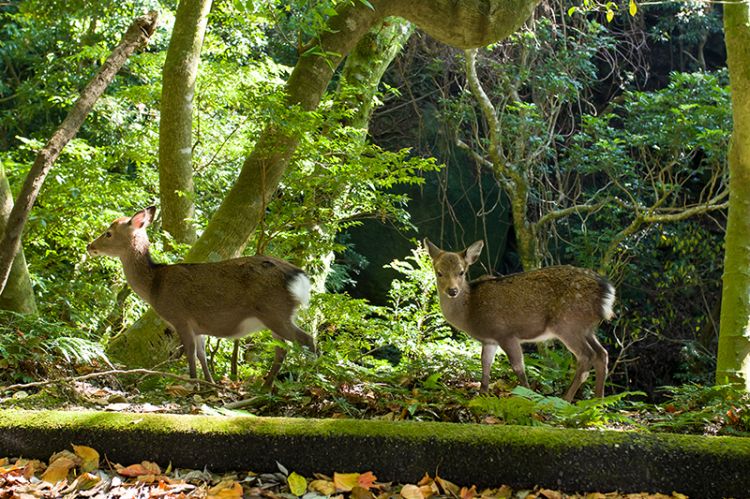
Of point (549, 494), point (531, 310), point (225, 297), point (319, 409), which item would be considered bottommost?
point (549, 494)

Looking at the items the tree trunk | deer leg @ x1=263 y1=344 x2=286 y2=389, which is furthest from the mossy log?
the tree trunk

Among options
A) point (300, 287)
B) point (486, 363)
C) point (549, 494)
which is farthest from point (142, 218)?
point (549, 494)

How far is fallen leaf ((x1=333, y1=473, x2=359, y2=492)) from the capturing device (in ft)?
11.6

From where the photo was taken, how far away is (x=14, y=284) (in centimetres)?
648

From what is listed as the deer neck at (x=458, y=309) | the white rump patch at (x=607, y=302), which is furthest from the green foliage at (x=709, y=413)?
the deer neck at (x=458, y=309)

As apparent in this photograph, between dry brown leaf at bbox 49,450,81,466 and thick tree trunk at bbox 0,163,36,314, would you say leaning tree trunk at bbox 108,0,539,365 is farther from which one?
dry brown leaf at bbox 49,450,81,466

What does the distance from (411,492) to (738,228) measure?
12.4ft

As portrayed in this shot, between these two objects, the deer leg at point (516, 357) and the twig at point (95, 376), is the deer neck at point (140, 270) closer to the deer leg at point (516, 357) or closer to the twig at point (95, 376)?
the twig at point (95, 376)

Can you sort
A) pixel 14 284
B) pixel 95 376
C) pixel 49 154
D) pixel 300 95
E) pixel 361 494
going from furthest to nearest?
Answer: pixel 300 95, pixel 14 284, pixel 49 154, pixel 95 376, pixel 361 494

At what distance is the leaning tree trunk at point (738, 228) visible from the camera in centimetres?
592

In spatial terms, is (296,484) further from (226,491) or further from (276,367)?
(276,367)

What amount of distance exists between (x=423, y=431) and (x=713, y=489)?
1249 mm

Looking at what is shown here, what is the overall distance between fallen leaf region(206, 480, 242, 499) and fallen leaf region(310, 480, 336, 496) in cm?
32

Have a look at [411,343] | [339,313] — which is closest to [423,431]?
[339,313]
